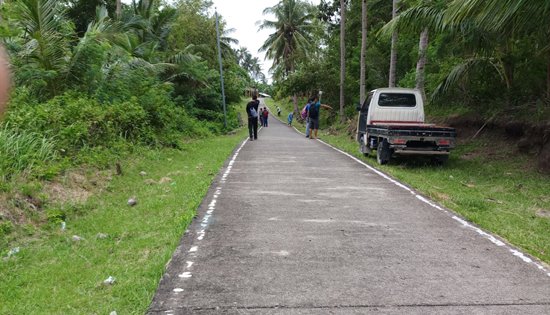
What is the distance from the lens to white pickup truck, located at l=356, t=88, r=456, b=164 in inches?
447

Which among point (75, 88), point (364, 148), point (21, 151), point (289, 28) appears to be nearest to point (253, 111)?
point (364, 148)

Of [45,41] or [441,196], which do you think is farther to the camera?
[45,41]

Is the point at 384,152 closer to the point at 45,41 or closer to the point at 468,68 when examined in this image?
the point at 468,68

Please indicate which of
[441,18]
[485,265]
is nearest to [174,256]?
[485,265]

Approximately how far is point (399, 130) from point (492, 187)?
8.47 ft

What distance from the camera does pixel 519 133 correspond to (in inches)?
514

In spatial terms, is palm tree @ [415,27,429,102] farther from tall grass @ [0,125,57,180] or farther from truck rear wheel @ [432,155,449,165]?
tall grass @ [0,125,57,180]

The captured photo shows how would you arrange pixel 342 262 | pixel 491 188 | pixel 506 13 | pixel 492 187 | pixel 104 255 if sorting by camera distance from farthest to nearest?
pixel 492 187 → pixel 491 188 → pixel 506 13 → pixel 104 255 → pixel 342 262

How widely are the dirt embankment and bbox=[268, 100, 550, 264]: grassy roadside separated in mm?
237

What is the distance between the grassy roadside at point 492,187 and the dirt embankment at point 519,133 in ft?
0.78

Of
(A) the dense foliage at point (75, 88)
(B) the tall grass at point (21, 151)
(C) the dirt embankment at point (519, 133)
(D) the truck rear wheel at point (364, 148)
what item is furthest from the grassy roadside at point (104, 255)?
(C) the dirt embankment at point (519, 133)

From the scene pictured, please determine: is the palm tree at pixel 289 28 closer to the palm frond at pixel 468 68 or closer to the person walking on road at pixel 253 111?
the person walking on road at pixel 253 111

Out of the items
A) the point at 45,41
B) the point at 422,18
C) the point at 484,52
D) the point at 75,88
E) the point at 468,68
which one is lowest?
the point at 75,88

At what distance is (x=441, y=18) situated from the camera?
11.6m
